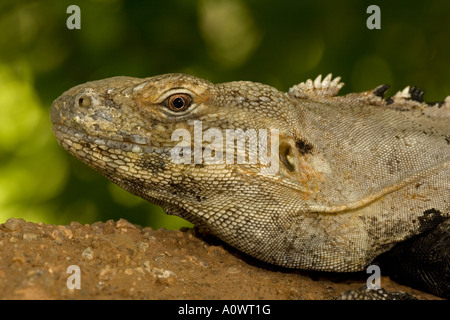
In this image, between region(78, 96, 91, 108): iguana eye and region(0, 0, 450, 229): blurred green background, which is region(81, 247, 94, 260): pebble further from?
region(0, 0, 450, 229): blurred green background

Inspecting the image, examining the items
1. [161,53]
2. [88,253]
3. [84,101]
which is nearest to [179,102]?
[84,101]

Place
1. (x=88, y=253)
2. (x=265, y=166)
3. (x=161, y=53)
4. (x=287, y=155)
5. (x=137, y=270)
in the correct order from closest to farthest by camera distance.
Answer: (x=137, y=270) → (x=88, y=253) → (x=265, y=166) → (x=287, y=155) → (x=161, y=53)

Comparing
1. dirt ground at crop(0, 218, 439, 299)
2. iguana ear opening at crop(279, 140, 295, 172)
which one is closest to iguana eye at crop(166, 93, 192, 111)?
iguana ear opening at crop(279, 140, 295, 172)

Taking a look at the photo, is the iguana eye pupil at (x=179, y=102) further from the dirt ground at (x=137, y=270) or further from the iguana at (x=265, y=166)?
the dirt ground at (x=137, y=270)

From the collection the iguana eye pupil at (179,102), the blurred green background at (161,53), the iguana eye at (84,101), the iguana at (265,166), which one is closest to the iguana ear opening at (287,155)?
the iguana at (265,166)

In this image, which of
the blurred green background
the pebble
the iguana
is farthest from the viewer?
the blurred green background

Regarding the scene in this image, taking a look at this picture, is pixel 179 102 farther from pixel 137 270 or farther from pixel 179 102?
pixel 137 270
